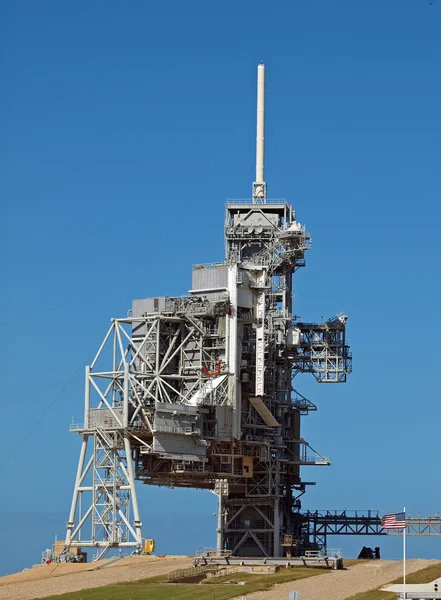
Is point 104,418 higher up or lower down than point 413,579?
higher up

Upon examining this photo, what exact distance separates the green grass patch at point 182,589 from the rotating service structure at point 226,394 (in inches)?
529

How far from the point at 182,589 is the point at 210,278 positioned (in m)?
29.1

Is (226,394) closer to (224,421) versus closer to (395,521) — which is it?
(224,421)

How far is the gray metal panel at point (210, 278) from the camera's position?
96.0 meters

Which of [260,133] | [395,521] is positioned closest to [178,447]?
[395,521]

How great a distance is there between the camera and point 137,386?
93.2 m

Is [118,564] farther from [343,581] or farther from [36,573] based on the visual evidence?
[343,581]

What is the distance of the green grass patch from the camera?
68250 mm

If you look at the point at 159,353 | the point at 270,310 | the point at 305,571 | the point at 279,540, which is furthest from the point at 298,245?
the point at 305,571

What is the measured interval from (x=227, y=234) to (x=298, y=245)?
6.25 m

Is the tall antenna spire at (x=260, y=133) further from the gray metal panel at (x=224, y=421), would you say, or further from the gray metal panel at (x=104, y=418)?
the gray metal panel at (x=104, y=418)

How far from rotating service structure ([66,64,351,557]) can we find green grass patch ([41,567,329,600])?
13.4 metres

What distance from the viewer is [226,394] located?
93875 mm

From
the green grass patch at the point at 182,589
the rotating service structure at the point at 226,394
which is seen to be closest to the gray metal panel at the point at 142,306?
the rotating service structure at the point at 226,394
